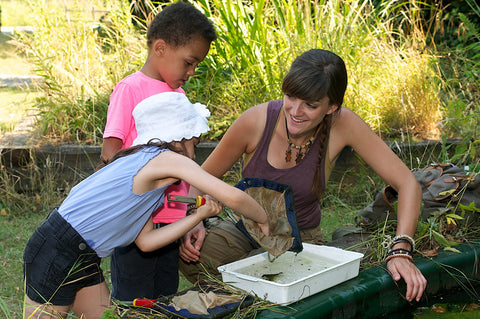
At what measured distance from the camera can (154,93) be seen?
2.77 meters

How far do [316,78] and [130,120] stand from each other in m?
0.91

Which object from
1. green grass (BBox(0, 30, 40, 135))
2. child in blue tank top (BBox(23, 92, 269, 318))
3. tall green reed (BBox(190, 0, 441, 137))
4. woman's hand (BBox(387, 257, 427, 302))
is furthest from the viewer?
green grass (BBox(0, 30, 40, 135))

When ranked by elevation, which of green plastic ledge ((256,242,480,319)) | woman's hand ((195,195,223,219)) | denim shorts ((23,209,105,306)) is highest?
woman's hand ((195,195,223,219))

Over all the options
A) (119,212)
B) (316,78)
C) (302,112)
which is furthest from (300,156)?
(119,212)

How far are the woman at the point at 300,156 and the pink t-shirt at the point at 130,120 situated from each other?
0.55 ft

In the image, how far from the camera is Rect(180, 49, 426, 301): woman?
274 cm

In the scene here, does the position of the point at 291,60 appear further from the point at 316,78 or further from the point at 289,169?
the point at 316,78

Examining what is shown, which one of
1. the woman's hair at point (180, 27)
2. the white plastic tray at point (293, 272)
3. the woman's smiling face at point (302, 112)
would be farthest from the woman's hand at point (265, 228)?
the woman's hair at point (180, 27)

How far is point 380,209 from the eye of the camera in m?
3.23

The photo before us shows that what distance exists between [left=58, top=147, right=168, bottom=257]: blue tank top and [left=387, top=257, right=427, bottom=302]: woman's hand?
1.13 m

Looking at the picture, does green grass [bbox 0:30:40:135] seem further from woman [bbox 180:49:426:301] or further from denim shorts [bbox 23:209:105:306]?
denim shorts [bbox 23:209:105:306]

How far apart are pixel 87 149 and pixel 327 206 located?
2223 millimetres

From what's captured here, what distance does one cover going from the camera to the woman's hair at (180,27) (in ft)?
9.33

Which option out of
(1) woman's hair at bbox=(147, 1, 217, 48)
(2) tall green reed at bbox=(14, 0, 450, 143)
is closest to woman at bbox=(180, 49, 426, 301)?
(1) woman's hair at bbox=(147, 1, 217, 48)
